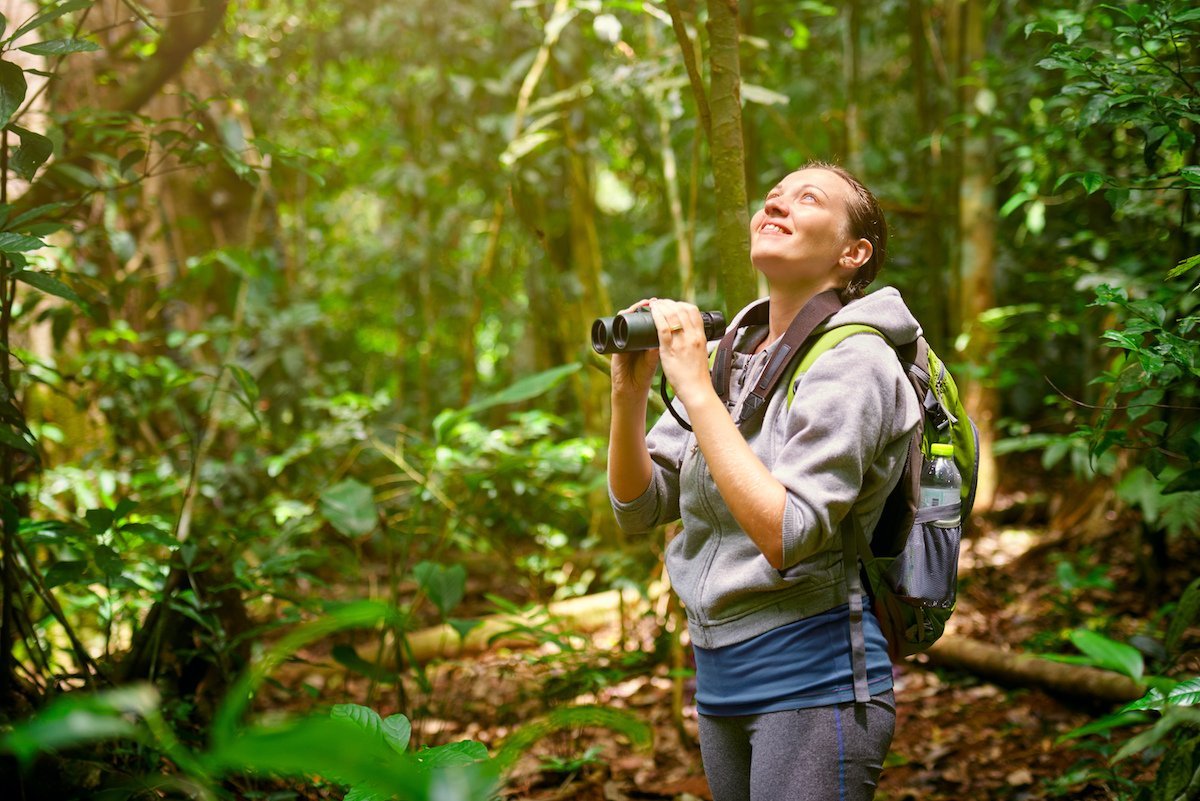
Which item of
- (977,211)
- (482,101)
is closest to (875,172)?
(977,211)

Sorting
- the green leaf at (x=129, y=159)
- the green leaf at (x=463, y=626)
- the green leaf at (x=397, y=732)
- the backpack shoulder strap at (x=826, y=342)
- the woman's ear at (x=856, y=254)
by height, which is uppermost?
the green leaf at (x=129, y=159)

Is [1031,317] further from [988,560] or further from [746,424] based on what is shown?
[746,424]

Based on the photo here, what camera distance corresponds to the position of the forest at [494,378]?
1.92m

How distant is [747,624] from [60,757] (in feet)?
4.55

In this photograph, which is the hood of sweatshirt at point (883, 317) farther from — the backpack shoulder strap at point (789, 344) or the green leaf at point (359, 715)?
the green leaf at point (359, 715)

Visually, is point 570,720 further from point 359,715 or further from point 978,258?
point 978,258

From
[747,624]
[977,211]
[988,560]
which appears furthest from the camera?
[977,211]

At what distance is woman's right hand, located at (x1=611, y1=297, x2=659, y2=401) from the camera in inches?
63.4

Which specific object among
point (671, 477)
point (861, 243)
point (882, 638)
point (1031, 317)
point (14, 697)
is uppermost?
point (861, 243)

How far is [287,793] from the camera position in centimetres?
205

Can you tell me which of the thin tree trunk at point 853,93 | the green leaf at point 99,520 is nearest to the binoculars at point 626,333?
the green leaf at point 99,520

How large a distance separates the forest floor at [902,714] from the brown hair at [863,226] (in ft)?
4.83

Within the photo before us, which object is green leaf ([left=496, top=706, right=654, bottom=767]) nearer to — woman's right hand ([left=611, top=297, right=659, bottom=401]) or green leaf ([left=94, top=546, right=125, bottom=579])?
woman's right hand ([left=611, top=297, right=659, bottom=401])

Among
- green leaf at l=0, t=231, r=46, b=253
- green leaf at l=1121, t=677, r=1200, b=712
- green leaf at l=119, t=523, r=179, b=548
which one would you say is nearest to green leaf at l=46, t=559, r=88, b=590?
green leaf at l=119, t=523, r=179, b=548
